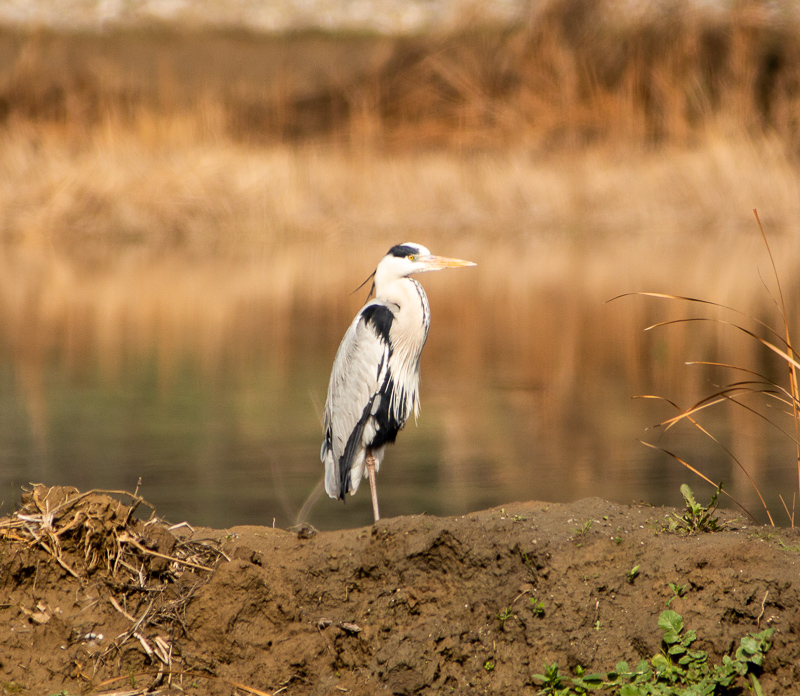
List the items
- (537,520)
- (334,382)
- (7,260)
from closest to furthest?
(537,520) < (334,382) < (7,260)

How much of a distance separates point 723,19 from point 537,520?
57.3 feet

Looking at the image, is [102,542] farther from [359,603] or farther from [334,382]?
[334,382]

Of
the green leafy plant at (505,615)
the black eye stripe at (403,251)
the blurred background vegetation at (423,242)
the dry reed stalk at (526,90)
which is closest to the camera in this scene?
the green leafy plant at (505,615)

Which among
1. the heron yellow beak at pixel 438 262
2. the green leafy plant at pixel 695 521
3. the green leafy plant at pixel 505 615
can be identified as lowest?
the green leafy plant at pixel 505 615

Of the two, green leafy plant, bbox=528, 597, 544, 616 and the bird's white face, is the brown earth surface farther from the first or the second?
the bird's white face

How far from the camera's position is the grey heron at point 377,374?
476 centimetres

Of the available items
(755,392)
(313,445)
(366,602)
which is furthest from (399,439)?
(366,602)

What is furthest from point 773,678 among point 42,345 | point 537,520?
point 42,345

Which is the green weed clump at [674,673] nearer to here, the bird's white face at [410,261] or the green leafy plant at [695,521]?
the green leafy plant at [695,521]

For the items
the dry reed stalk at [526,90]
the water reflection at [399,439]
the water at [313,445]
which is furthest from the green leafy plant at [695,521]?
the dry reed stalk at [526,90]

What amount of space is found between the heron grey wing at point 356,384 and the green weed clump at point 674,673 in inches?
78.8

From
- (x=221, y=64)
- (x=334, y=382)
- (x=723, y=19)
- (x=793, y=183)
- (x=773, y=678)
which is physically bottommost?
(x=773, y=678)

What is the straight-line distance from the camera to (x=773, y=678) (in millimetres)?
2777

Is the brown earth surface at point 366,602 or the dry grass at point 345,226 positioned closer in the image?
the brown earth surface at point 366,602
